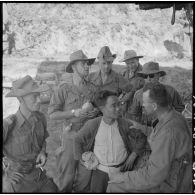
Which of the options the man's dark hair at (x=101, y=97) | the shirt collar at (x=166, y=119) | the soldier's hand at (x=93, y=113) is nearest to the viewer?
the shirt collar at (x=166, y=119)

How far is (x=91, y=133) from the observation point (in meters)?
4.59

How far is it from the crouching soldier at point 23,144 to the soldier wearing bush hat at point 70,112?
246 mm

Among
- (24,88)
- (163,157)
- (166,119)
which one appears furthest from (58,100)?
(163,157)

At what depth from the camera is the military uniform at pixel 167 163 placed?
3.93 m

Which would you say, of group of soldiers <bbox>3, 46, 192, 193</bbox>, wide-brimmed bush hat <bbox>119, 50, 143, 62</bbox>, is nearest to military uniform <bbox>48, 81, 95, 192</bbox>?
group of soldiers <bbox>3, 46, 192, 193</bbox>

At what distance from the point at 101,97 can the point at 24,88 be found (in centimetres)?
98

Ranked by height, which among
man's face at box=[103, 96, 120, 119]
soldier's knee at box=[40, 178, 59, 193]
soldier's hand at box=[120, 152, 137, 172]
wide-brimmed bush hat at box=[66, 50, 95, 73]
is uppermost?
wide-brimmed bush hat at box=[66, 50, 95, 73]

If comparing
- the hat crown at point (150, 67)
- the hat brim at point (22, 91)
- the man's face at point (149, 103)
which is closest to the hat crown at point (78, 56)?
the hat brim at point (22, 91)

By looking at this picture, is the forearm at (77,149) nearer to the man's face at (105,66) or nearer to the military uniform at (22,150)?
the military uniform at (22,150)

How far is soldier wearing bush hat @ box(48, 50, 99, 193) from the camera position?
4.76 meters

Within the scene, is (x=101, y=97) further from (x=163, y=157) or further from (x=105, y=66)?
(x=163, y=157)

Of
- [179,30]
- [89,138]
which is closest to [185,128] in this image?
[89,138]

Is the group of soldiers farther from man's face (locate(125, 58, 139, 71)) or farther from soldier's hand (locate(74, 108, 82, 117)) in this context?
man's face (locate(125, 58, 139, 71))

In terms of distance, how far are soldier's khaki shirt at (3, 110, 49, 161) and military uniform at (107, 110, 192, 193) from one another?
1.24m
